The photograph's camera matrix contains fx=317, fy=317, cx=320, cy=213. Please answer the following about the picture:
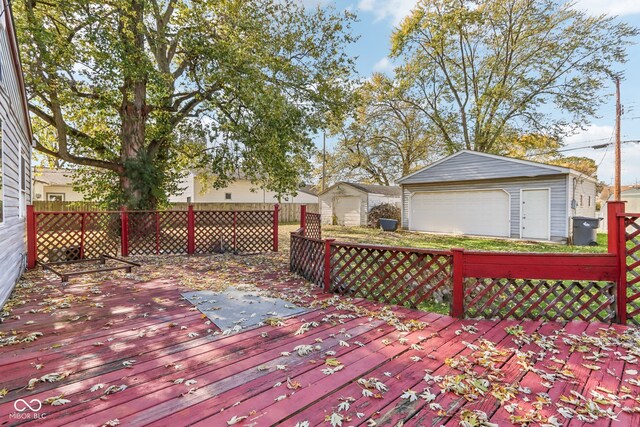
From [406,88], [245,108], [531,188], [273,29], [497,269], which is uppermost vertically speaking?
[406,88]

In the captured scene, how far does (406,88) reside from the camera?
59.4ft

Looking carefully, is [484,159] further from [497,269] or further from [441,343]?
[441,343]

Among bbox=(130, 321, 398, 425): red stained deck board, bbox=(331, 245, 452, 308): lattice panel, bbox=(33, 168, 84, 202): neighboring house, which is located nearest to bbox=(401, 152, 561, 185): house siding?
bbox=(331, 245, 452, 308): lattice panel

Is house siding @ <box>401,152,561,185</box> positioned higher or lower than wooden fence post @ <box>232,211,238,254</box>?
higher

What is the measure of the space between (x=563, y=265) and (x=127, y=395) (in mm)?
4432

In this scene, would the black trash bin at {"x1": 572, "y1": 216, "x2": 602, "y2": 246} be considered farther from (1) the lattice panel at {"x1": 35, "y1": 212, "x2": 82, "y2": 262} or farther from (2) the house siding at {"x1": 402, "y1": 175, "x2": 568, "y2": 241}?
(1) the lattice panel at {"x1": 35, "y1": 212, "x2": 82, "y2": 262}

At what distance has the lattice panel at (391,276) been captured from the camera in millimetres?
4050

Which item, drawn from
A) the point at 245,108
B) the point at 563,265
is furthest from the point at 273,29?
the point at 563,265

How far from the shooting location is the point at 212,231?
29.1ft

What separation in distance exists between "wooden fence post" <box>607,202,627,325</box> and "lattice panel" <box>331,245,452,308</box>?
184 centimetres

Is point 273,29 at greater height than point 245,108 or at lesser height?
greater

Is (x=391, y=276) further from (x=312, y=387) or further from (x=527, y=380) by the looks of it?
(x=312, y=387)

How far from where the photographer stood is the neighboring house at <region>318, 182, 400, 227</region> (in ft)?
60.7

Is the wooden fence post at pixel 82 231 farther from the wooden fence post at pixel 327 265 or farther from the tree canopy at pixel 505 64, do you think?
the tree canopy at pixel 505 64
